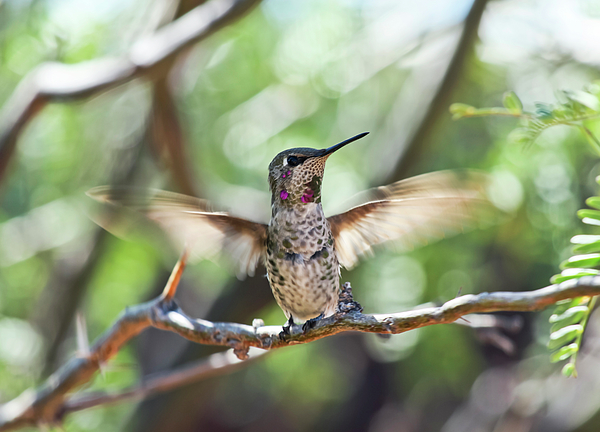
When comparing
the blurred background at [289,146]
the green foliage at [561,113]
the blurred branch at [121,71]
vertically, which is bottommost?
the blurred background at [289,146]

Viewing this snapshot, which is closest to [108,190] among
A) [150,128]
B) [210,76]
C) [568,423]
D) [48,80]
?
[48,80]

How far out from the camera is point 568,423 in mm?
3945

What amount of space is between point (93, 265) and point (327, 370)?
3.16 meters

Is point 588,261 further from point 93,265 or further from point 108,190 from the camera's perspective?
point 93,265

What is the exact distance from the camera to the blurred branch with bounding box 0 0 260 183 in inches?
122

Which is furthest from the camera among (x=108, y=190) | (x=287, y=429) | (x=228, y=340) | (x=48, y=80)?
(x=287, y=429)

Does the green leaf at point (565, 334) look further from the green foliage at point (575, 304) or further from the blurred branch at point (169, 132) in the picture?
the blurred branch at point (169, 132)

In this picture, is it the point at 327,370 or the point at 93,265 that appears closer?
the point at 93,265

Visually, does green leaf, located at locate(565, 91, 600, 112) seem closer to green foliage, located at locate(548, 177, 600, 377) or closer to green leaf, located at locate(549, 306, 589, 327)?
green foliage, located at locate(548, 177, 600, 377)

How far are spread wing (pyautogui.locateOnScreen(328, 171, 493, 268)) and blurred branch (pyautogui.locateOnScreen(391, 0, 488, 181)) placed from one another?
1669 mm

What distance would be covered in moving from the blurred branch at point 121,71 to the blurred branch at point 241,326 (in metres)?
1.49

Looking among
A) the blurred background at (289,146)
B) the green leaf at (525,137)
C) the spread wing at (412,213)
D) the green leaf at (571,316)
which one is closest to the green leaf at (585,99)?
the green leaf at (525,137)

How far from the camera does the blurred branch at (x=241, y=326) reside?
3.59 feet

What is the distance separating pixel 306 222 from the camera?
2037mm
